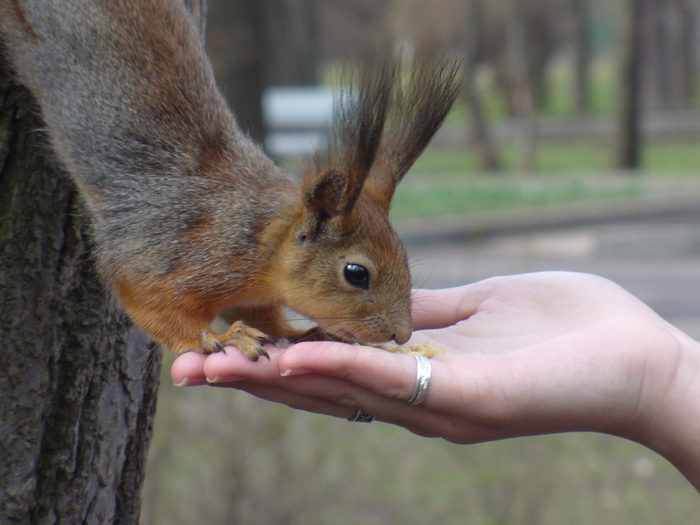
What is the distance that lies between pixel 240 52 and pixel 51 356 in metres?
3.90

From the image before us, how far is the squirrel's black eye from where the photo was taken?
5.56 feet

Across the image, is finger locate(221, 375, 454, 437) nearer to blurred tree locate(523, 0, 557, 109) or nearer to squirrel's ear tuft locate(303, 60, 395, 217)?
squirrel's ear tuft locate(303, 60, 395, 217)

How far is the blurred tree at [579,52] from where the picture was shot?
1953 centimetres

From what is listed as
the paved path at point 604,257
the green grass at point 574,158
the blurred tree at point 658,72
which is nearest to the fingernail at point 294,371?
the paved path at point 604,257

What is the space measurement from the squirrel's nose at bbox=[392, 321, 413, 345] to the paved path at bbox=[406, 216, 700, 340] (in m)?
4.20

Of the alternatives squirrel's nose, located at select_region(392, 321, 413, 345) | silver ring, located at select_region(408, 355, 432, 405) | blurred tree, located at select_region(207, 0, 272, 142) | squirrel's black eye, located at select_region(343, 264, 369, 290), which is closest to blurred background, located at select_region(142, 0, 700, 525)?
blurred tree, located at select_region(207, 0, 272, 142)

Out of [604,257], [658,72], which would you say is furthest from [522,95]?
[658,72]

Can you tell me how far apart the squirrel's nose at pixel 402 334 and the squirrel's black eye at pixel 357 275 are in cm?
11

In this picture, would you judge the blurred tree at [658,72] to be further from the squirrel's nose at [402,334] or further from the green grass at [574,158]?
the squirrel's nose at [402,334]

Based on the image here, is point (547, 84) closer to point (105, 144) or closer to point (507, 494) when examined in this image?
point (507, 494)

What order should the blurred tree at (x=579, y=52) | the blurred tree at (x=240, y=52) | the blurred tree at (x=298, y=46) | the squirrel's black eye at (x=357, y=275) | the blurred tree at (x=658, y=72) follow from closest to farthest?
the squirrel's black eye at (x=357, y=275) → the blurred tree at (x=240, y=52) → the blurred tree at (x=298, y=46) → the blurred tree at (x=579, y=52) → the blurred tree at (x=658, y=72)

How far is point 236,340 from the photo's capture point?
4.97ft

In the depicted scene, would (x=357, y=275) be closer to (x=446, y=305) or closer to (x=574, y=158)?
(x=446, y=305)

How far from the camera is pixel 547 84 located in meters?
22.2
